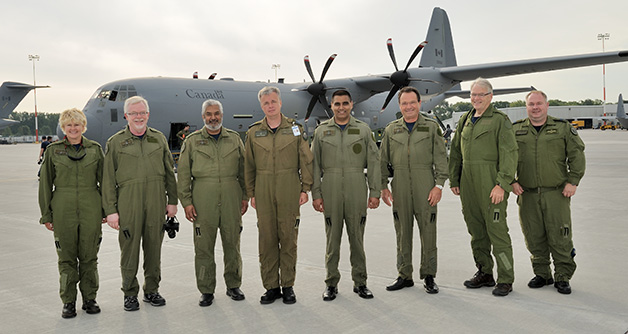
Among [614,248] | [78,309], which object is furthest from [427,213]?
[78,309]

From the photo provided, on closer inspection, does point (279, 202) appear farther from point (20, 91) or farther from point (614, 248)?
point (20, 91)

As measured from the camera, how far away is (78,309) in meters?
3.96

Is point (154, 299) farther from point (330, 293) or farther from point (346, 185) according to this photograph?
point (346, 185)

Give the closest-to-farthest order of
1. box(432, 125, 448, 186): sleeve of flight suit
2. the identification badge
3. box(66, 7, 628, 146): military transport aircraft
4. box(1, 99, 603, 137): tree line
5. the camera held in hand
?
the camera held in hand → the identification badge → box(432, 125, 448, 186): sleeve of flight suit → box(66, 7, 628, 146): military transport aircraft → box(1, 99, 603, 137): tree line

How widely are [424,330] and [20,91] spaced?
4252 cm

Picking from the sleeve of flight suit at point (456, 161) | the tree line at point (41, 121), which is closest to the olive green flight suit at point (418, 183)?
the sleeve of flight suit at point (456, 161)

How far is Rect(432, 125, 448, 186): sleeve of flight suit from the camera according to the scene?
430cm

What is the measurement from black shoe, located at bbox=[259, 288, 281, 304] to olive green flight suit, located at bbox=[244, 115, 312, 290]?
4 cm

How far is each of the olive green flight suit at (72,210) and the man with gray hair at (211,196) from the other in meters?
0.70

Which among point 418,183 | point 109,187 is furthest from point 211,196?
point 418,183

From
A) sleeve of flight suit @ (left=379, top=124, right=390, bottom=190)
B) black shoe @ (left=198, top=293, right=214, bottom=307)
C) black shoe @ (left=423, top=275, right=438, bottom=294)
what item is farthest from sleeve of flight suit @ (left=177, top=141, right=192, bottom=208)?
black shoe @ (left=423, top=275, right=438, bottom=294)

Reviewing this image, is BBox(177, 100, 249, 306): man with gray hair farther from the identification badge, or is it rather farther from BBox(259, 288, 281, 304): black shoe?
the identification badge

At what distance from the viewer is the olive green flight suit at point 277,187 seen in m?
4.14

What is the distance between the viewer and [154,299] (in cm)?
404
